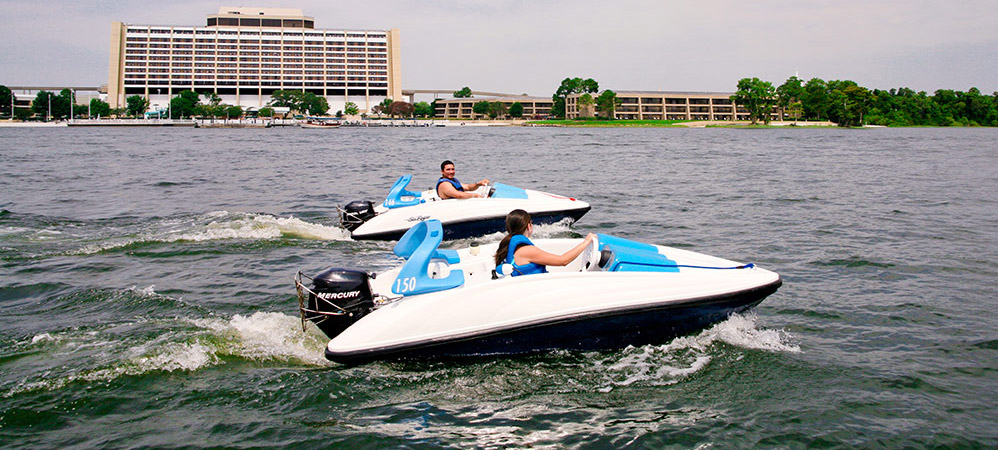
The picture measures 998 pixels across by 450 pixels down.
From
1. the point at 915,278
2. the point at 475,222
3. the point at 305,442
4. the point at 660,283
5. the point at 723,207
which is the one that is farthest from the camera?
the point at 723,207

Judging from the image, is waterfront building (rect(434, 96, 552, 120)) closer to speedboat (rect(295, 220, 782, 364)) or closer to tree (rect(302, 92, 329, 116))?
tree (rect(302, 92, 329, 116))

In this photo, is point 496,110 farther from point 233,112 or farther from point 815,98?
point 815,98

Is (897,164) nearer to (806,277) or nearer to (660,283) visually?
(806,277)

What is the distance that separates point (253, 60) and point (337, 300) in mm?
192682

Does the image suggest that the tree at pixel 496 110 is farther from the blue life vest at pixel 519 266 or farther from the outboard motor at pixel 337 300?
the outboard motor at pixel 337 300

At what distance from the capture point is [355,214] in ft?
45.1

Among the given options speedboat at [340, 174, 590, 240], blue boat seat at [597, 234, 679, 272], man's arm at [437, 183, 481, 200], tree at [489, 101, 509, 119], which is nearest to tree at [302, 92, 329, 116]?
tree at [489, 101, 509, 119]

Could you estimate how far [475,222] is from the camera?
43.2 ft

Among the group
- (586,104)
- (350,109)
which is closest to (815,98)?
(586,104)

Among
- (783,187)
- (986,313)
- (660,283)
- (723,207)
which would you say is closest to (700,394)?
(660,283)

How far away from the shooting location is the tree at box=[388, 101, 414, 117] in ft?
580

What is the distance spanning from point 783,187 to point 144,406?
72.0ft

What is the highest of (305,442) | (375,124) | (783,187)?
(375,124)

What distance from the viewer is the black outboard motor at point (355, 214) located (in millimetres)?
13766
